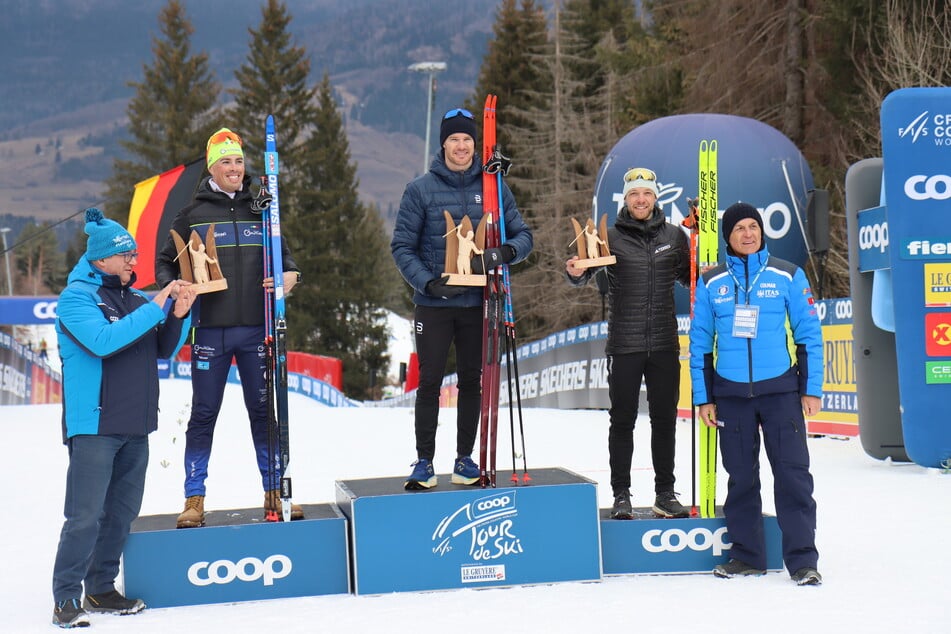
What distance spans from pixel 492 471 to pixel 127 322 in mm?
1917

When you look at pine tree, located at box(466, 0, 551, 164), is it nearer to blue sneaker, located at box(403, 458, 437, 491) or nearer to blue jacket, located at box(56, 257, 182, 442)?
blue sneaker, located at box(403, 458, 437, 491)

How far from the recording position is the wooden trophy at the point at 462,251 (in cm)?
540

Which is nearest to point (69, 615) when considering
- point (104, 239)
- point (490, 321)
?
point (104, 239)

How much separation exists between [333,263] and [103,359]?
42659 mm

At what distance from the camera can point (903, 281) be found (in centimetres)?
874

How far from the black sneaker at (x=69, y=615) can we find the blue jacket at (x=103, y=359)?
68 centimetres

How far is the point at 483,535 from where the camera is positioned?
526 centimetres

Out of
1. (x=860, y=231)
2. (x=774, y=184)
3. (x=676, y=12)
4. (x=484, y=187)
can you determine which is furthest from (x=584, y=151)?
(x=484, y=187)

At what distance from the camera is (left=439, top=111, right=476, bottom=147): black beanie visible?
5.58m

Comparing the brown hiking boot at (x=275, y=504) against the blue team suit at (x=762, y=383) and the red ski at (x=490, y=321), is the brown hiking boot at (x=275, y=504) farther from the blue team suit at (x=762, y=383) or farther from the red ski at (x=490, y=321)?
the blue team suit at (x=762, y=383)

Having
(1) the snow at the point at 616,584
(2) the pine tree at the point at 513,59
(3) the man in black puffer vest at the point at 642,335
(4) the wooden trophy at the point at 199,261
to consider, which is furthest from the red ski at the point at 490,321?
(2) the pine tree at the point at 513,59

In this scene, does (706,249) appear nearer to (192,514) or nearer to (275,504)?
(275,504)

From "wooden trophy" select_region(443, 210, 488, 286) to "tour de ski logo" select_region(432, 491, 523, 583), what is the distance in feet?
3.39

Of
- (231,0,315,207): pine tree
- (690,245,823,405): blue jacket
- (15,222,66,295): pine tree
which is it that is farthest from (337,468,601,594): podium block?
(15,222,66,295): pine tree
